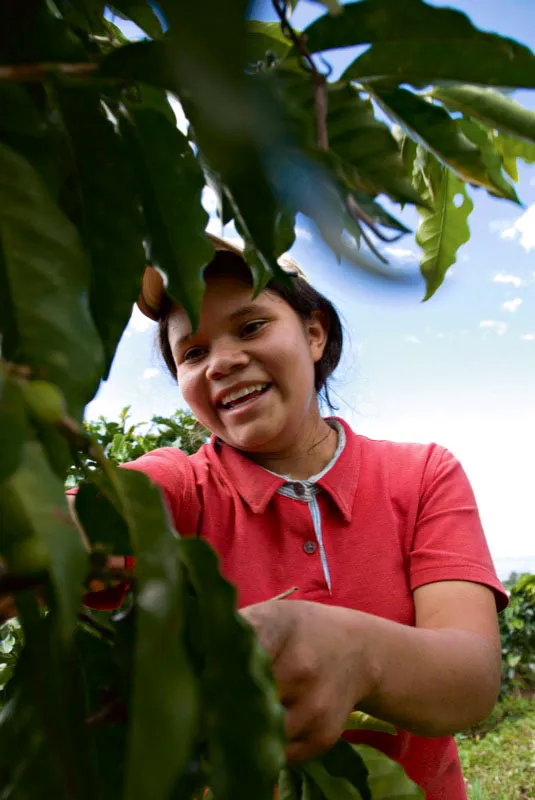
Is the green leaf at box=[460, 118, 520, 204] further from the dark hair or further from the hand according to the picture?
the dark hair

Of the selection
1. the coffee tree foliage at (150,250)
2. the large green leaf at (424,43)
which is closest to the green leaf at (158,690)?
the coffee tree foliage at (150,250)

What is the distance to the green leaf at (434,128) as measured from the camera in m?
0.34

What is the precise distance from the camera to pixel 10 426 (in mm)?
178

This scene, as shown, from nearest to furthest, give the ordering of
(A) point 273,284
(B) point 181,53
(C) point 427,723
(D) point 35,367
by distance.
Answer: (B) point 181,53 → (D) point 35,367 → (C) point 427,723 → (A) point 273,284

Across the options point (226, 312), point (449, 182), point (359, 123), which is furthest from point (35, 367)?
point (226, 312)

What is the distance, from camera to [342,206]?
0.27 metres

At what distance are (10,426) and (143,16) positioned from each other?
30 centimetres

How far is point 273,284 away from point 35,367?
0.92 metres

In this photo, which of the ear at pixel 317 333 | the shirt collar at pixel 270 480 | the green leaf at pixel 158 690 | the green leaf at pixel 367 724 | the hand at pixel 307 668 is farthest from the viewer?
the ear at pixel 317 333

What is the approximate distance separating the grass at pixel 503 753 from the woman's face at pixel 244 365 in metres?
2.00

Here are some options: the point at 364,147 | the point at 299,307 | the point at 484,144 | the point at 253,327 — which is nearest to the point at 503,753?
the point at 299,307

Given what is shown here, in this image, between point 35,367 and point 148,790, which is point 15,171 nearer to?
point 35,367

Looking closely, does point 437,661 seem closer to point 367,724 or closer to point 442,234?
point 367,724

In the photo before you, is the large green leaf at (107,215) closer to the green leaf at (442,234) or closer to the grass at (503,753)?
the green leaf at (442,234)
